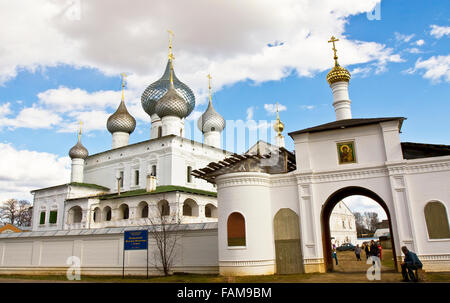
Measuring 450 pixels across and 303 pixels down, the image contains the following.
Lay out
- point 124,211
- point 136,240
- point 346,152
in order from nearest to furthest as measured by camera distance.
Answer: point 346,152 < point 136,240 < point 124,211

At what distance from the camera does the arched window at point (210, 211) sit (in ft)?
97.3

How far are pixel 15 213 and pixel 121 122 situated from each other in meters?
38.6

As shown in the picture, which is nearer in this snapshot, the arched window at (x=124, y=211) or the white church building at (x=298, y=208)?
the white church building at (x=298, y=208)

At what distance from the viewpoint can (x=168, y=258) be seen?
16266 millimetres

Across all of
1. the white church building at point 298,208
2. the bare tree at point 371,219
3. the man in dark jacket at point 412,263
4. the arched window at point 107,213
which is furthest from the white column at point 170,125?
the bare tree at point 371,219

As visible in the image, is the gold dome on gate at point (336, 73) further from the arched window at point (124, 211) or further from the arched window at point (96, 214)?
the arched window at point (96, 214)

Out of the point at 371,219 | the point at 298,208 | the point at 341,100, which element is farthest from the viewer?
the point at 371,219

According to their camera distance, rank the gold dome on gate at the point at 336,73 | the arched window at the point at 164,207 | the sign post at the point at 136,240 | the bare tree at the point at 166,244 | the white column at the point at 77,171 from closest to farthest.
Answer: the sign post at the point at 136,240 → the bare tree at the point at 166,244 → the gold dome on gate at the point at 336,73 → the arched window at the point at 164,207 → the white column at the point at 77,171

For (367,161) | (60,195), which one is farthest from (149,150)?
(367,161)

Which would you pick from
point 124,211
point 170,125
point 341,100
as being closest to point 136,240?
point 341,100

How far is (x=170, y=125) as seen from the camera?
3303cm

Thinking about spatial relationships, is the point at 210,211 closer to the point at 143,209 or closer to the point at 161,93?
the point at 143,209

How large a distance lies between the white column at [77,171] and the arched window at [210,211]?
46.2ft
